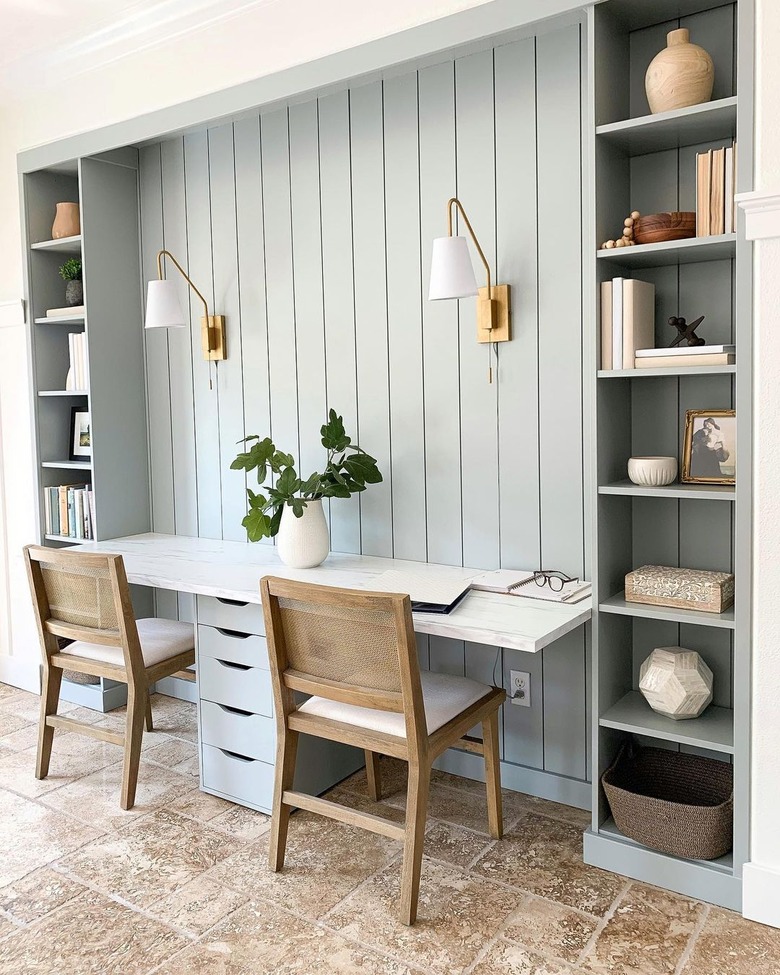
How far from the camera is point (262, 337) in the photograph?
Result: 3.24 metres

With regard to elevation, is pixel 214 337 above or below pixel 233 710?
above

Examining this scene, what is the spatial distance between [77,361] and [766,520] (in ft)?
9.17

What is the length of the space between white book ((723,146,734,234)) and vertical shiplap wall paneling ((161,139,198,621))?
2165mm

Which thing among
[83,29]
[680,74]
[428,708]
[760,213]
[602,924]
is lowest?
[602,924]

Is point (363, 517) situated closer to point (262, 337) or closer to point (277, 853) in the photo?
point (262, 337)

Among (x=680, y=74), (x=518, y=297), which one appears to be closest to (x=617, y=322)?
(x=518, y=297)

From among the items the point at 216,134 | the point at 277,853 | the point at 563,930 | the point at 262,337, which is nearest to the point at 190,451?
the point at 262,337

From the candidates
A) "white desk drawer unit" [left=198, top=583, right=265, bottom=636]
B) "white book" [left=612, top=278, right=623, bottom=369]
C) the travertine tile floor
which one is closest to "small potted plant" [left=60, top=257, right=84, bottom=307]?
"white desk drawer unit" [left=198, top=583, right=265, bottom=636]

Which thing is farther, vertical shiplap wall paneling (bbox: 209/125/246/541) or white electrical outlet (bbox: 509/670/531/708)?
vertical shiplap wall paneling (bbox: 209/125/246/541)

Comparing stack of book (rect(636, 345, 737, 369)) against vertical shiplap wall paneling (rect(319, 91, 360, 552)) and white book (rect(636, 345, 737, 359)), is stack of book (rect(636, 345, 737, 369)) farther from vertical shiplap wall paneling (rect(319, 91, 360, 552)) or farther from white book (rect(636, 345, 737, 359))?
vertical shiplap wall paneling (rect(319, 91, 360, 552))

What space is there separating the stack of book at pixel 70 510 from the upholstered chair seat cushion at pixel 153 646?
696 mm

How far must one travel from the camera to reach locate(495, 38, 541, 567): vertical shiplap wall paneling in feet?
8.29

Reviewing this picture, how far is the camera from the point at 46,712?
288 centimetres

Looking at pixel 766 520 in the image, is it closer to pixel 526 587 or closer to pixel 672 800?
pixel 526 587
